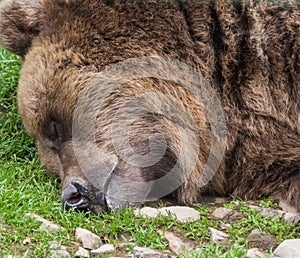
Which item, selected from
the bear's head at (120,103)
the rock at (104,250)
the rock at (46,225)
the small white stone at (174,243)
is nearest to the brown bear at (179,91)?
the bear's head at (120,103)

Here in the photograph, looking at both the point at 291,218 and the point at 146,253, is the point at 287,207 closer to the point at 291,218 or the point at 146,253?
the point at 291,218

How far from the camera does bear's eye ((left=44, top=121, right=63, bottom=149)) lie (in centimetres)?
530

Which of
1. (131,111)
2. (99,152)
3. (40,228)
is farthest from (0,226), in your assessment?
(131,111)

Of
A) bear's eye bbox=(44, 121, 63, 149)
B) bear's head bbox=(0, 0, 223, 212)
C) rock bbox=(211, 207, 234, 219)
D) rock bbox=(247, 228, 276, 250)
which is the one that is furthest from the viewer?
bear's eye bbox=(44, 121, 63, 149)

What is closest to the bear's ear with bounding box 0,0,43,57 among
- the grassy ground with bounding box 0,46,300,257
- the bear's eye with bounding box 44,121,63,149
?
the bear's eye with bounding box 44,121,63,149

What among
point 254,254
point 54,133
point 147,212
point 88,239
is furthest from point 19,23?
point 254,254

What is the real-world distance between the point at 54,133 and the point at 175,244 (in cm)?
145

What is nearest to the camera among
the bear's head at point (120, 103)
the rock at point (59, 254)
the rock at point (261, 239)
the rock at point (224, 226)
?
the rock at point (59, 254)

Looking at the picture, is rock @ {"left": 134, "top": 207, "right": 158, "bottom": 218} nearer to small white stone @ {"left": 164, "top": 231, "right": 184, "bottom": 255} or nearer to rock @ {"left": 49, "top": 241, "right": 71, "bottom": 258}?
small white stone @ {"left": 164, "top": 231, "right": 184, "bottom": 255}

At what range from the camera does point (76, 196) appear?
→ 495 cm

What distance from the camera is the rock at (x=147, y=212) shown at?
4820 mm

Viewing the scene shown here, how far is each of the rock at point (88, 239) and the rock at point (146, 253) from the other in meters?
0.27

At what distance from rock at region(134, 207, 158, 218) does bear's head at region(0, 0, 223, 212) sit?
0.47 ft

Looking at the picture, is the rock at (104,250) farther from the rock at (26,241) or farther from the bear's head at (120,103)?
the bear's head at (120,103)
